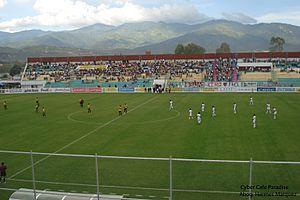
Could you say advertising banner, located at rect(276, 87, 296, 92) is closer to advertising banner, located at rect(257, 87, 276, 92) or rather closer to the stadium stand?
advertising banner, located at rect(257, 87, 276, 92)

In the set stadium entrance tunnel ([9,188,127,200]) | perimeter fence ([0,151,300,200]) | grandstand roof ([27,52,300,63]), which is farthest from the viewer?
grandstand roof ([27,52,300,63])

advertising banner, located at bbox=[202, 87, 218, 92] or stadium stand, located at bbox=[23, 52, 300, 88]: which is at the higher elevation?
stadium stand, located at bbox=[23, 52, 300, 88]

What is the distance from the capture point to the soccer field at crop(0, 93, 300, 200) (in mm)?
14281

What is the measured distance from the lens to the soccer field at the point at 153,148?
1428 cm

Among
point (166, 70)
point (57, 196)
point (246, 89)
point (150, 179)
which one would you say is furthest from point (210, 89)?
point (57, 196)

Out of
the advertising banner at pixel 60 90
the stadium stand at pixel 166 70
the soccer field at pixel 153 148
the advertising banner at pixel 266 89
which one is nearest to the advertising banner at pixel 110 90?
the stadium stand at pixel 166 70

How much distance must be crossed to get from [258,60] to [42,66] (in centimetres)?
5433

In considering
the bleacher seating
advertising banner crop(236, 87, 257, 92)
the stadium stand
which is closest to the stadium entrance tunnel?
advertising banner crop(236, 87, 257, 92)

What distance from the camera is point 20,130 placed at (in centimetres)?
2772

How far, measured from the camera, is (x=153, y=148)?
2073cm

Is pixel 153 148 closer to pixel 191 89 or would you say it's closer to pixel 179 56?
pixel 191 89

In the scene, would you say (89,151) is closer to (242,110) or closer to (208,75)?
(242,110)

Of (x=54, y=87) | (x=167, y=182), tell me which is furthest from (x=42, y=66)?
(x=167, y=182)

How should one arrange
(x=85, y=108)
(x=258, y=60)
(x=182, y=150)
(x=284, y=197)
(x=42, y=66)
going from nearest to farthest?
1. (x=284, y=197)
2. (x=182, y=150)
3. (x=85, y=108)
4. (x=258, y=60)
5. (x=42, y=66)
